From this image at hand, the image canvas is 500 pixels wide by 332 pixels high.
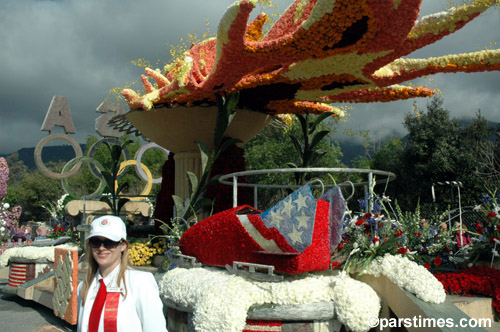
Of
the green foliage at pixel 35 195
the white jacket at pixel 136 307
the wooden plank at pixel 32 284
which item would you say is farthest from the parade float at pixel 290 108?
the green foliage at pixel 35 195

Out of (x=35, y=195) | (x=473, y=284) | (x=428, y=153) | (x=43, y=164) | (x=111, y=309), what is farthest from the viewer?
(x=35, y=195)

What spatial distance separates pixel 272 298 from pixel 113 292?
199 centimetres

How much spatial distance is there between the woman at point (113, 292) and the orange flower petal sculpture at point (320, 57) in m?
3.84

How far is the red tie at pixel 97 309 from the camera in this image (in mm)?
2184

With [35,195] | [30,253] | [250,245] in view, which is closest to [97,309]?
[250,245]

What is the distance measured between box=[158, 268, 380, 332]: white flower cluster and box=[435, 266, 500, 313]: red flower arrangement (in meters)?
1.33

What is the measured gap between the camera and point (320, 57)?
20.2 ft

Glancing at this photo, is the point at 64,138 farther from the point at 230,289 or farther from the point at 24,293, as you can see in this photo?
the point at 230,289

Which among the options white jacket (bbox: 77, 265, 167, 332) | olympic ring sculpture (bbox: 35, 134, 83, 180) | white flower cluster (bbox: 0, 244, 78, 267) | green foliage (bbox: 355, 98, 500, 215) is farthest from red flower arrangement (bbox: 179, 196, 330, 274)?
green foliage (bbox: 355, 98, 500, 215)

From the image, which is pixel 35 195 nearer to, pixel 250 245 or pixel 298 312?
pixel 250 245

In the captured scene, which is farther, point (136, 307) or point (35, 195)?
point (35, 195)

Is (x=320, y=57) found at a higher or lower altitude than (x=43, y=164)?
higher

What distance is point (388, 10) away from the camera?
5.05 metres

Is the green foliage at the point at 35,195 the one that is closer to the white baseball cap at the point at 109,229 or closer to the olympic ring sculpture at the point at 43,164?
the olympic ring sculpture at the point at 43,164
